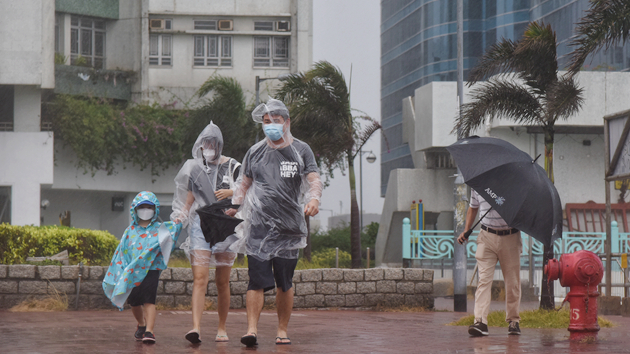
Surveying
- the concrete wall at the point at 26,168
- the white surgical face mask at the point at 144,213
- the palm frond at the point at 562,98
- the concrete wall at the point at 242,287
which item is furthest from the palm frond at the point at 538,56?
the concrete wall at the point at 26,168

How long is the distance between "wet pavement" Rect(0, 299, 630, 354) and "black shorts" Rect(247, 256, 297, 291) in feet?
1.74

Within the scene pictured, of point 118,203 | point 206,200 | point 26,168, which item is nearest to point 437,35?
point 118,203

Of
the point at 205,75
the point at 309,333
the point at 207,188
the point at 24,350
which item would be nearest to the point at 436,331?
the point at 309,333

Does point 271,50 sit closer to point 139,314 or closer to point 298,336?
point 298,336

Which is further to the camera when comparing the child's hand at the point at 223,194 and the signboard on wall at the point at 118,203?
the signboard on wall at the point at 118,203

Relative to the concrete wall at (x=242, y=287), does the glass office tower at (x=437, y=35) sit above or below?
above

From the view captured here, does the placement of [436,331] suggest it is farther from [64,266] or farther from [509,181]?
[64,266]

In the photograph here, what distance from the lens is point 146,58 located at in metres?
34.5

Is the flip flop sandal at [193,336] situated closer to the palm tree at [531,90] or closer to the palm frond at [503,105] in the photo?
the palm tree at [531,90]

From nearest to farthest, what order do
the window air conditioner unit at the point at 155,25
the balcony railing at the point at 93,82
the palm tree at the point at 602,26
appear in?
the palm tree at the point at 602,26
the balcony railing at the point at 93,82
the window air conditioner unit at the point at 155,25

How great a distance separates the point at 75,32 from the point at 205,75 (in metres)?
5.57

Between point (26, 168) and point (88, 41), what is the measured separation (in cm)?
731

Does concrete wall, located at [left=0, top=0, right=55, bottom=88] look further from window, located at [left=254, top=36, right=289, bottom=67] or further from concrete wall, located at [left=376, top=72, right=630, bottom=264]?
concrete wall, located at [left=376, top=72, right=630, bottom=264]

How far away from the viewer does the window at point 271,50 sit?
35781mm
